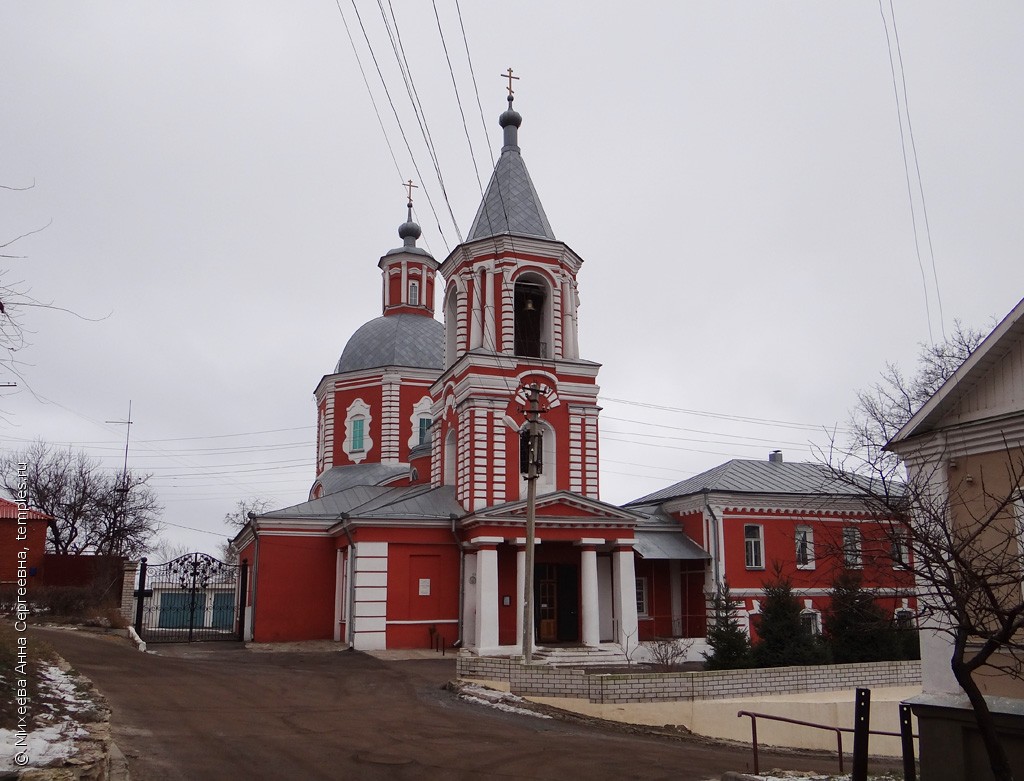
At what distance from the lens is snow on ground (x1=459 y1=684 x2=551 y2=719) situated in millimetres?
14953

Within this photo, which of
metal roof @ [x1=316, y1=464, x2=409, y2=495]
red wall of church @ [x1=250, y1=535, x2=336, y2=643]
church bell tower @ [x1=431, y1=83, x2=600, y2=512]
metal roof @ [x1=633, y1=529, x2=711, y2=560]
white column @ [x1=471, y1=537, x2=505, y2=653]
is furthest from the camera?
metal roof @ [x1=316, y1=464, x2=409, y2=495]

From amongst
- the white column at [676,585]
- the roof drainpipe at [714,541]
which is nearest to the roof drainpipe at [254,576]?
the white column at [676,585]

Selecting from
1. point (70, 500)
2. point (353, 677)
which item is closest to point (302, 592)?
point (353, 677)

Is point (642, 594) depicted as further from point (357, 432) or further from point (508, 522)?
point (357, 432)

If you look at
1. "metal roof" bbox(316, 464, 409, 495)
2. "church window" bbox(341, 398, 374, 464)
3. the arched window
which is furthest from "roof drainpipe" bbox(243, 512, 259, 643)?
"church window" bbox(341, 398, 374, 464)

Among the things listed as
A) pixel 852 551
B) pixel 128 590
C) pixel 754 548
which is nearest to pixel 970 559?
pixel 852 551

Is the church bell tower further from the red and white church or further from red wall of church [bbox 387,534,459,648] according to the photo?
red wall of church [bbox 387,534,459,648]

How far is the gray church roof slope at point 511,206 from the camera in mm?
28125

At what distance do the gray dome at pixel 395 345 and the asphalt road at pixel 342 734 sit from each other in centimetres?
1776

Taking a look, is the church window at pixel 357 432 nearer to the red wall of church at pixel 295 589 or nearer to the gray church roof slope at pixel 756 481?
the red wall of church at pixel 295 589

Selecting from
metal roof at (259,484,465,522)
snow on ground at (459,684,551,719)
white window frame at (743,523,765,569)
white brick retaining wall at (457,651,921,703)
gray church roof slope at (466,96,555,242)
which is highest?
gray church roof slope at (466,96,555,242)

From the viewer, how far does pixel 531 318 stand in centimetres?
2859

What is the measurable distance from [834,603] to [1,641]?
16.5 meters

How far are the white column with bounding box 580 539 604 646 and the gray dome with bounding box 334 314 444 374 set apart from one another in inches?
491
